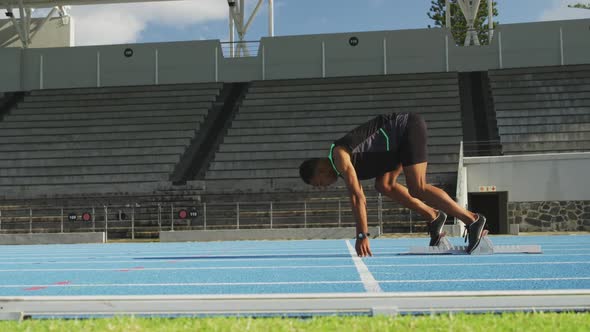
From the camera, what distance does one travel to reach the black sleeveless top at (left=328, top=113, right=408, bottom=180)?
6.23 m

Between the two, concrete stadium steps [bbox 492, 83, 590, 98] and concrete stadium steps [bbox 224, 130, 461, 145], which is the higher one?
concrete stadium steps [bbox 492, 83, 590, 98]

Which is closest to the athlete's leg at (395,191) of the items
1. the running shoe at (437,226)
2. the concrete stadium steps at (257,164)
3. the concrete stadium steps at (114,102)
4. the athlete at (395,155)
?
the athlete at (395,155)

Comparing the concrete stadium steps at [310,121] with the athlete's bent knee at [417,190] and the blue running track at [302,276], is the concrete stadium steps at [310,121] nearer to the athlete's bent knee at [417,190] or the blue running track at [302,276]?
the blue running track at [302,276]

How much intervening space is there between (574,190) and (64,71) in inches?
787

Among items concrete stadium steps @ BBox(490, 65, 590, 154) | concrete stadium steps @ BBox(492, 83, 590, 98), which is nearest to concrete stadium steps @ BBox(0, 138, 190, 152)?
concrete stadium steps @ BBox(490, 65, 590, 154)

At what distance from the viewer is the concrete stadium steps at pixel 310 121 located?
69.1ft

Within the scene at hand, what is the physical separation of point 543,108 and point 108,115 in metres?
15.1

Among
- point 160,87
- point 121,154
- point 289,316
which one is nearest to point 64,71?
point 160,87

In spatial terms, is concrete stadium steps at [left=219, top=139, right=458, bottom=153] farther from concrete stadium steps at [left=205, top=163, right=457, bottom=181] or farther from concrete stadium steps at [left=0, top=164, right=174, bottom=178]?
concrete stadium steps at [left=0, top=164, right=174, bottom=178]

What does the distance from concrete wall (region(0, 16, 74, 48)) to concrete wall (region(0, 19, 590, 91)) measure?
2060 mm

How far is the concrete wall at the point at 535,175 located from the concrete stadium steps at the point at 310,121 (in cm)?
82

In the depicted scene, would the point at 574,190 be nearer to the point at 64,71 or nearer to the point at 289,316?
the point at 289,316

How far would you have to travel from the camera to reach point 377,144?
6.41 metres

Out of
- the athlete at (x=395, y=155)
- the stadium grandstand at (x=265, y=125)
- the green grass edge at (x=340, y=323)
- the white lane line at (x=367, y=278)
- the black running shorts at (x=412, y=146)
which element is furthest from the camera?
the stadium grandstand at (x=265, y=125)
